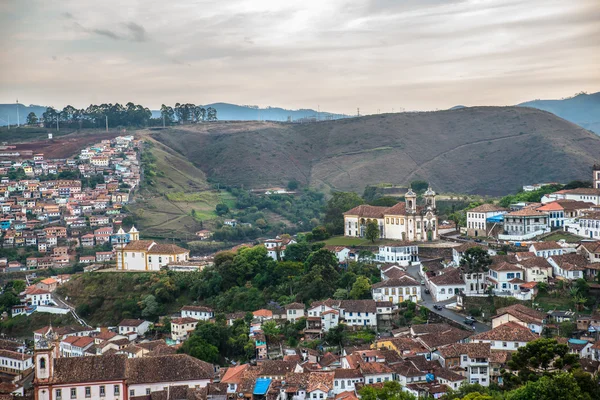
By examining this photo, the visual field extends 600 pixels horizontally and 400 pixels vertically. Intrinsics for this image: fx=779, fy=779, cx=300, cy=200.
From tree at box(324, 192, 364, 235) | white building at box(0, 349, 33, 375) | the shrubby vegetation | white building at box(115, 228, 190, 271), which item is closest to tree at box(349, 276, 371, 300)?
the shrubby vegetation

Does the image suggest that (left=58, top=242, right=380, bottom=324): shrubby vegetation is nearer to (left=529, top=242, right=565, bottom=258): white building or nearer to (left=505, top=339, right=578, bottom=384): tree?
(left=529, top=242, right=565, bottom=258): white building

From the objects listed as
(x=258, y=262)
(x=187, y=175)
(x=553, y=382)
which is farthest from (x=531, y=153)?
(x=553, y=382)

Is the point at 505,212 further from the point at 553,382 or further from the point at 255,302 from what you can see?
the point at 553,382

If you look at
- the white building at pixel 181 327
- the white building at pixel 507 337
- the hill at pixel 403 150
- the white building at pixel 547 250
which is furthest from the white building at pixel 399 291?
the hill at pixel 403 150

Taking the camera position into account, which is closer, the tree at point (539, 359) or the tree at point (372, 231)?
the tree at point (539, 359)

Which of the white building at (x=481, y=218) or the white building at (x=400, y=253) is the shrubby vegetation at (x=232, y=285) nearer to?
the white building at (x=400, y=253)

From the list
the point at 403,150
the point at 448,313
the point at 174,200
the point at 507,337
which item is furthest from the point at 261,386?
the point at 403,150
